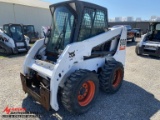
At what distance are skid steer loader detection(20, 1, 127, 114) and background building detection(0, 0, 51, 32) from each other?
1752 cm

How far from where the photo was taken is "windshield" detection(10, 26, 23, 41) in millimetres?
9945

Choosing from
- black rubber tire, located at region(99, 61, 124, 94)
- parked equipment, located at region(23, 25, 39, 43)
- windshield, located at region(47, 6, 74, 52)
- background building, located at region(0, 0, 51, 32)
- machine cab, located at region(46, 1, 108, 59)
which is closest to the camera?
machine cab, located at region(46, 1, 108, 59)

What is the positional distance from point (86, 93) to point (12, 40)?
24.9 ft

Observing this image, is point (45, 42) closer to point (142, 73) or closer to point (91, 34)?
point (91, 34)

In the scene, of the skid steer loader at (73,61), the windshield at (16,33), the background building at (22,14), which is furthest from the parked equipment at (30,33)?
the skid steer loader at (73,61)

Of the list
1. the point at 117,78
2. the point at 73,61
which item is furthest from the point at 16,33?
the point at 73,61

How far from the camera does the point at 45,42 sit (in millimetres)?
4086

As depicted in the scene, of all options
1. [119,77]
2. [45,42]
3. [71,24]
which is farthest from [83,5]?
[119,77]

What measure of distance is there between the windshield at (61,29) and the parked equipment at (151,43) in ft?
21.9

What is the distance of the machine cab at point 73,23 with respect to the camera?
132 inches

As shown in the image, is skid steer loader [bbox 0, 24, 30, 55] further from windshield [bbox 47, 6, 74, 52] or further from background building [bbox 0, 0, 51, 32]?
background building [bbox 0, 0, 51, 32]

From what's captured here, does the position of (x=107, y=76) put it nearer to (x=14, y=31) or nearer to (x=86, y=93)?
(x=86, y=93)

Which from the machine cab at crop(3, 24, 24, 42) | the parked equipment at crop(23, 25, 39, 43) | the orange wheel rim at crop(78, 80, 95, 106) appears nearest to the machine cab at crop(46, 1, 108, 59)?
the orange wheel rim at crop(78, 80, 95, 106)

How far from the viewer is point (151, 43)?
28.6 feet
